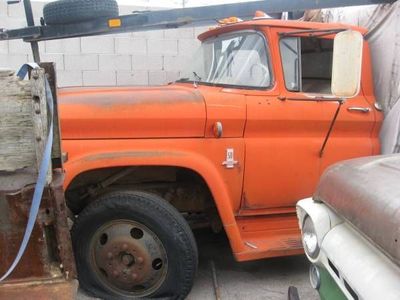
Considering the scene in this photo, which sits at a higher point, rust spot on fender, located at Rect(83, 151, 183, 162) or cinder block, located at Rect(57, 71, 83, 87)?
rust spot on fender, located at Rect(83, 151, 183, 162)

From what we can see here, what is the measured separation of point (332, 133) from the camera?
13.4 feet

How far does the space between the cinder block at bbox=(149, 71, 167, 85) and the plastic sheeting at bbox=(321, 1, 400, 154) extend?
3.44m

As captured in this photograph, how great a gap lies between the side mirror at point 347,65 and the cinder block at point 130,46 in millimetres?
4525

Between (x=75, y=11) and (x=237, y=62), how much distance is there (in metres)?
1.39

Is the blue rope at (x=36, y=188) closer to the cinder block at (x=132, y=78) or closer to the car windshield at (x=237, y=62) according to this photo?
the car windshield at (x=237, y=62)

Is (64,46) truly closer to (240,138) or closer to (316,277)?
(240,138)

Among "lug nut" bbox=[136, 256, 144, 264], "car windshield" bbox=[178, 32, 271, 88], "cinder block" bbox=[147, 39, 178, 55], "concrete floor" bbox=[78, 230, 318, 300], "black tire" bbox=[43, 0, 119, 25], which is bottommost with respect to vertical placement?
"concrete floor" bbox=[78, 230, 318, 300]

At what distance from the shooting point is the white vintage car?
72.0 inches

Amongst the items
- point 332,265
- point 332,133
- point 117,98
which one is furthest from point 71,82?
point 332,265

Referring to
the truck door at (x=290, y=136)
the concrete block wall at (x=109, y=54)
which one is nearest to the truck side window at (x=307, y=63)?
the truck door at (x=290, y=136)

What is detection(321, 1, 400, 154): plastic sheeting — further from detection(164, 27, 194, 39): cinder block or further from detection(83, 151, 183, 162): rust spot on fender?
detection(164, 27, 194, 39): cinder block

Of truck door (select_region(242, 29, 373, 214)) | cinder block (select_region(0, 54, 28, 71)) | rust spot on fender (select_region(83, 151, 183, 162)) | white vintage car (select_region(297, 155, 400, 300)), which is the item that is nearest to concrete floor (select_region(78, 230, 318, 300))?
truck door (select_region(242, 29, 373, 214))

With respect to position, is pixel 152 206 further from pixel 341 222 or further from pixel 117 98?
pixel 341 222

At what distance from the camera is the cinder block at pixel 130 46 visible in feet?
23.6
